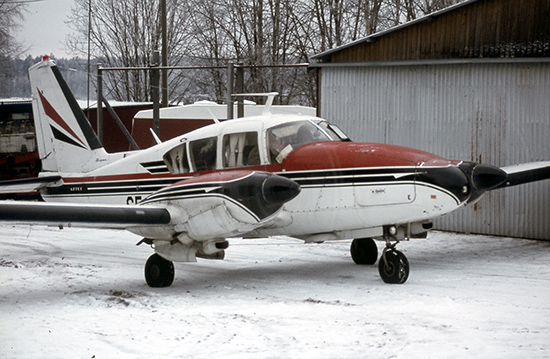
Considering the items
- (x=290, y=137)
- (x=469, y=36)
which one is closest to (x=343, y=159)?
(x=290, y=137)

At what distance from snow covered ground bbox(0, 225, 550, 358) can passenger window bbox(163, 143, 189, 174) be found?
1.68 meters

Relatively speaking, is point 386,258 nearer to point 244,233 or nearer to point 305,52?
point 244,233

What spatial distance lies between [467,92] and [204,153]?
6.81 meters

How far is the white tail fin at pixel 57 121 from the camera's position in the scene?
13.1m

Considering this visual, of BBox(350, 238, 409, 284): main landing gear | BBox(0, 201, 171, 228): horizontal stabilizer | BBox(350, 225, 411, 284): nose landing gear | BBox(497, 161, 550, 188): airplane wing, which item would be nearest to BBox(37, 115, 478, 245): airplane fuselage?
BBox(350, 225, 411, 284): nose landing gear

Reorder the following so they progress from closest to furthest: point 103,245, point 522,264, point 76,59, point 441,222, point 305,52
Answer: point 522,264 < point 103,245 < point 441,222 < point 305,52 < point 76,59

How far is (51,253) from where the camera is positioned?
13570 mm

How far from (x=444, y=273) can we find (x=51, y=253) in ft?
23.8

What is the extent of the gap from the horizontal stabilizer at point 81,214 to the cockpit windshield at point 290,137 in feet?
5.85

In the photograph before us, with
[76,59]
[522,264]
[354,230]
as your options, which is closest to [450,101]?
[522,264]

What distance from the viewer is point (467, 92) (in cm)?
1509

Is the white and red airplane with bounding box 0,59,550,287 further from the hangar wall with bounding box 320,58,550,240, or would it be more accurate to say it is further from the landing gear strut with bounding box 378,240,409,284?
the hangar wall with bounding box 320,58,550,240

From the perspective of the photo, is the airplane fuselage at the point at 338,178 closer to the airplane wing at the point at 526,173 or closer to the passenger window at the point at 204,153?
the passenger window at the point at 204,153

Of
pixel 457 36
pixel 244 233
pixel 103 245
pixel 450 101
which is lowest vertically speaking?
pixel 103 245
